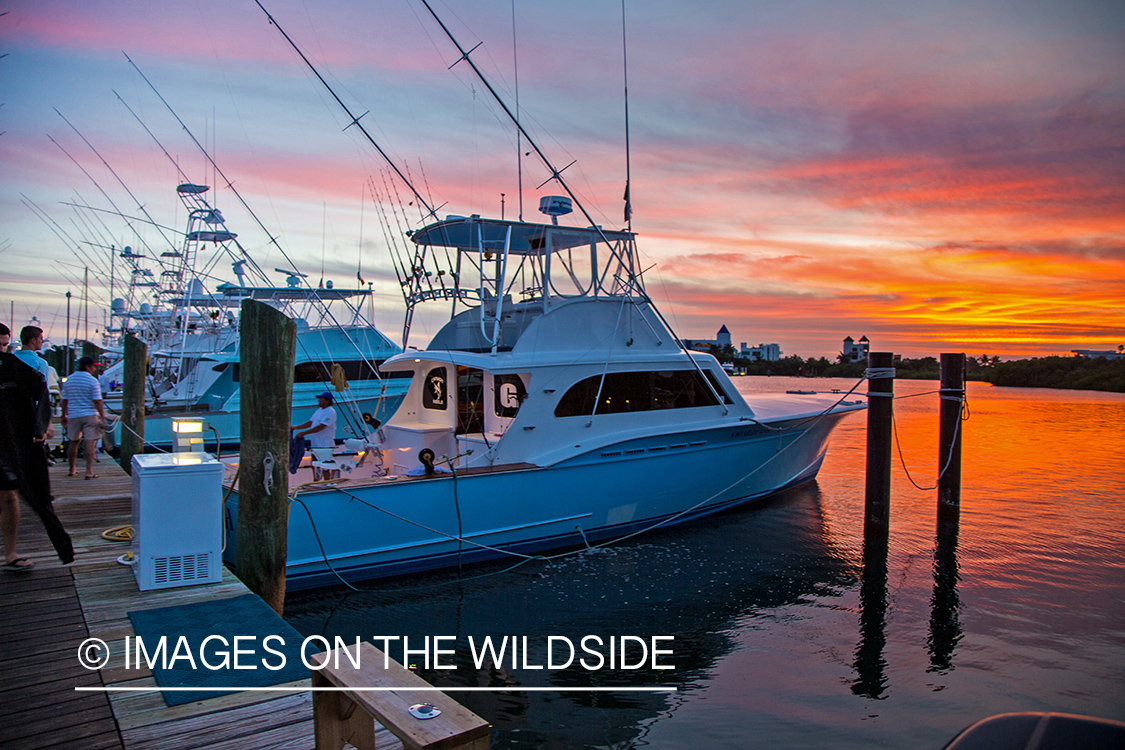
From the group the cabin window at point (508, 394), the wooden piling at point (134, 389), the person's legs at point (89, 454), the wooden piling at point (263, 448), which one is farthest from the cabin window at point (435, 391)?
the wooden piling at point (134, 389)

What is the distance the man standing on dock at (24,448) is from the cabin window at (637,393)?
17.2 feet

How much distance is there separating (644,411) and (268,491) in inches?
204

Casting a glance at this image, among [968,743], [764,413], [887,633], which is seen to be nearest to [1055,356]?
Result: [764,413]

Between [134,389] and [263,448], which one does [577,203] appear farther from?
[134,389]

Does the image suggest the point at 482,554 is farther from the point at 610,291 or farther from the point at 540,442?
the point at 610,291

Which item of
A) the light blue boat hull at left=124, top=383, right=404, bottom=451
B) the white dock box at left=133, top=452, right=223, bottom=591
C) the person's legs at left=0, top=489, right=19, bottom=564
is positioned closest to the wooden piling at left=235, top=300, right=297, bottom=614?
the white dock box at left=133, top=452, right=223, bottom=591

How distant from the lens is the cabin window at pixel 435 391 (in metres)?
9.73

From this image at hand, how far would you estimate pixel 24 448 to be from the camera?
4660mm

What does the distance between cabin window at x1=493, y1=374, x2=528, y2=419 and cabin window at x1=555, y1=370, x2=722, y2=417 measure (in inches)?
24.5

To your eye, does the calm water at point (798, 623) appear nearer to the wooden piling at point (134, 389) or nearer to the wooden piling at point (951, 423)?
the wooden piling at point (951, 423)

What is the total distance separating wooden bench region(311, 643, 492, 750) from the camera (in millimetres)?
2064

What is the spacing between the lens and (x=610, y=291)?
965cm

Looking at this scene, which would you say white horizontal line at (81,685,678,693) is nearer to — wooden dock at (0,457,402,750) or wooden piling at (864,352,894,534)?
wooden dock at (0,457,402,750)

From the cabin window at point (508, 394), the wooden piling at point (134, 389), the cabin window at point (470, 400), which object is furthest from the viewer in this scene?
the wooden piling at point (134, 389)
